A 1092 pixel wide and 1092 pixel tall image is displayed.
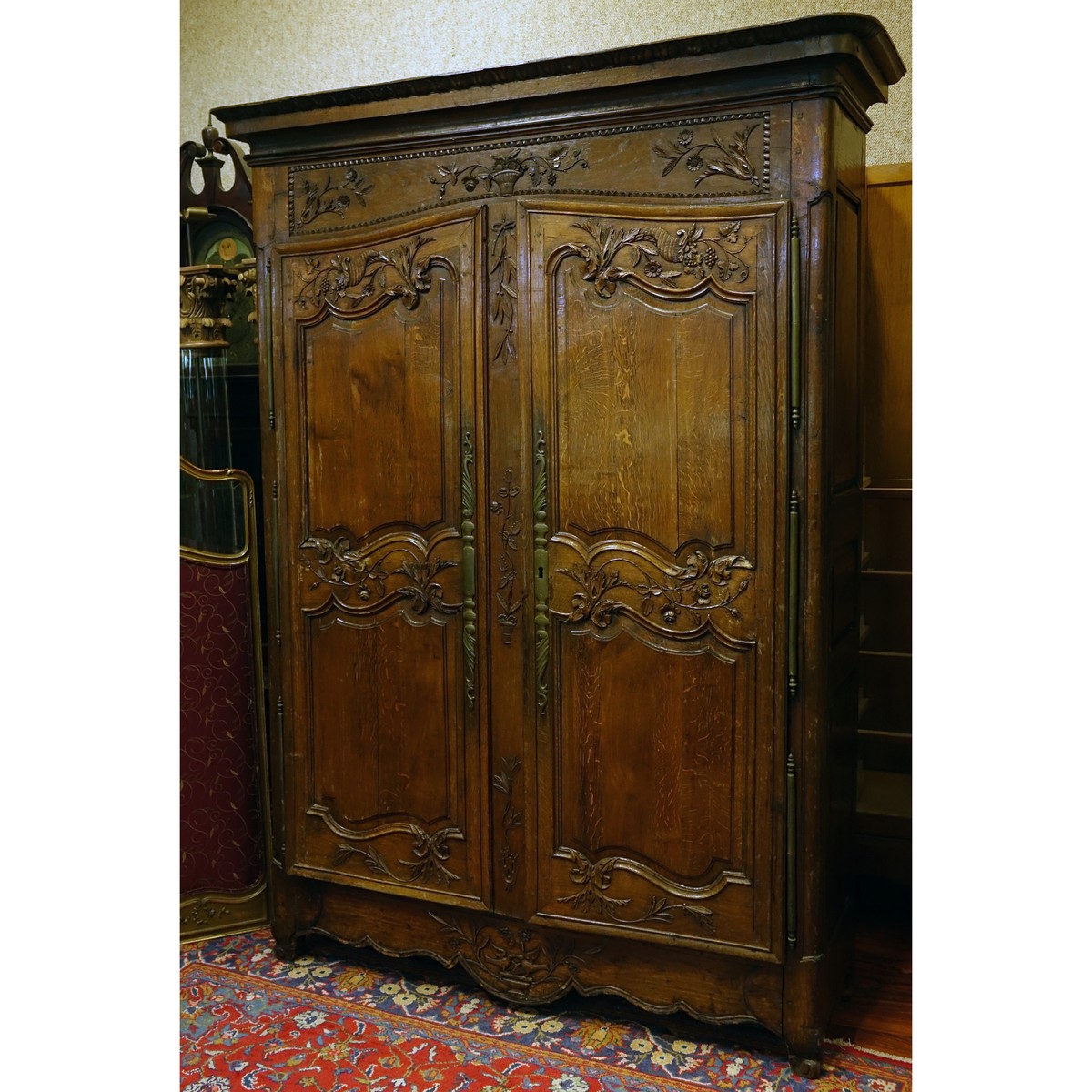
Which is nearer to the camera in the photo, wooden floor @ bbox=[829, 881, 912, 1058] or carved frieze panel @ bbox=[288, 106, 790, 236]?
carved frieze panel @ bbox=[288, 106, 790, 236]

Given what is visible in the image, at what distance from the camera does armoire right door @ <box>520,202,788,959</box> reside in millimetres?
2176

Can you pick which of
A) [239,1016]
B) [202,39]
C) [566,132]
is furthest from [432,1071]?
[202,39]

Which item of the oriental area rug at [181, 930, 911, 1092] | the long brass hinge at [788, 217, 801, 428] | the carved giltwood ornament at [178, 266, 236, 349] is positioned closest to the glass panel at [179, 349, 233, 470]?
the carved giltwood ornament at [178, 266, 236, 349]

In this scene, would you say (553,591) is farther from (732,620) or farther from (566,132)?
(566,132)

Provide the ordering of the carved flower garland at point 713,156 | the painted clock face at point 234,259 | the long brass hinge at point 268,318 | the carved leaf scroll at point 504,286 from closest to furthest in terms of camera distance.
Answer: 1. the carved flower garland at point 713,156
2. the carved leaf scroll at point 504,286
3. the long brass hinge at point 268,318
4. the painted clock face at point 234,259

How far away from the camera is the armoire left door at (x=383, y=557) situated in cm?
246

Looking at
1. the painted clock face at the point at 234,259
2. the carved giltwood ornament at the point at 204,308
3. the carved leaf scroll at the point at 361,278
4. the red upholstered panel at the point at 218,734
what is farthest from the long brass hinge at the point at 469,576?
the painted clock face at the point at 234,259

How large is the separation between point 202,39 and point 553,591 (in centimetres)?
264

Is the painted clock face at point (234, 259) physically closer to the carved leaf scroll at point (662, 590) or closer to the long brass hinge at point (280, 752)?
the long brass hinge at point (280, 752)

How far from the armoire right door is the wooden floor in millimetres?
392

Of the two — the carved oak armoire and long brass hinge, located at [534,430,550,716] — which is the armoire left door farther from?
long brass hinge, located at [534,430,550,716]

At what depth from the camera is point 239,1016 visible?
248 cm

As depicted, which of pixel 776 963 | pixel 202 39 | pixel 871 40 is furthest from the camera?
pixel 202 39

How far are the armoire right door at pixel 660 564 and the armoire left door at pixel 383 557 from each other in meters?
0.20
